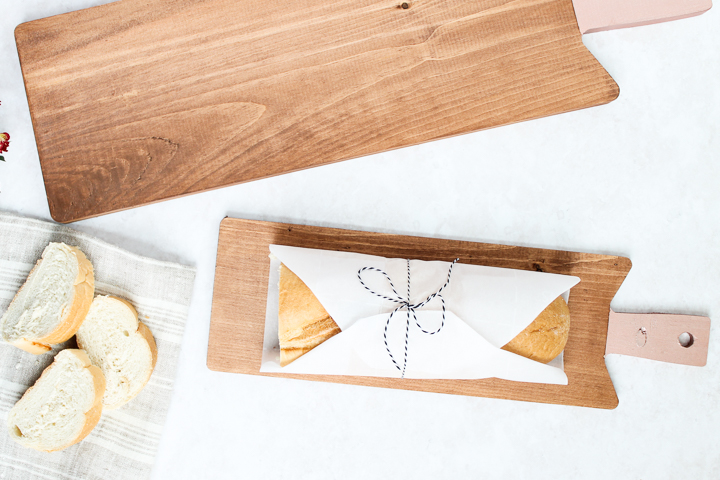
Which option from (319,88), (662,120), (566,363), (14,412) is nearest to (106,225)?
(14,412)

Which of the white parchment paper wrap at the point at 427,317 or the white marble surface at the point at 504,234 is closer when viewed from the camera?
the white parchment paper wrap at the point at 427,317

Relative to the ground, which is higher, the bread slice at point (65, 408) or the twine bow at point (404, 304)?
the twine bow at point (404, 304)

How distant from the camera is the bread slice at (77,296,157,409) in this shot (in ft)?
2.81

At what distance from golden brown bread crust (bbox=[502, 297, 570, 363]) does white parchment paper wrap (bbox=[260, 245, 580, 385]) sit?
2 centimetres

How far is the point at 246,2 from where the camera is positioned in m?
0.88

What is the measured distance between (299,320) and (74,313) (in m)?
0.44

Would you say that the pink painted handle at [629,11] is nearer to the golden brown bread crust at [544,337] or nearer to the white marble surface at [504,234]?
the white marble surface at [504,234]

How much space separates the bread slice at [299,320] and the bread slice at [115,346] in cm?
31

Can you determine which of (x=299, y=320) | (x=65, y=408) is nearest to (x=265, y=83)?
(x=299, y=320)

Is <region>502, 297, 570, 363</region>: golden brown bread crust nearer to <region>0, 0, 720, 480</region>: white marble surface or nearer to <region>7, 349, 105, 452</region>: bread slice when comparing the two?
<region>0, 0, 720, 480</region>: white marble surface

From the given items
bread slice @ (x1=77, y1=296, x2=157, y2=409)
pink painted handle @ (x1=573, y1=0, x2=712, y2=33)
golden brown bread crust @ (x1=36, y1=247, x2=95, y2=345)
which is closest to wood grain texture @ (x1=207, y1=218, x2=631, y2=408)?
bread slice @ (x1=77, y1=296, x2=157, y2=409)

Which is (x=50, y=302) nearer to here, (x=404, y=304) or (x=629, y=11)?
(x=404, y=304)

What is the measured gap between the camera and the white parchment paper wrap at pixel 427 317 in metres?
0.80

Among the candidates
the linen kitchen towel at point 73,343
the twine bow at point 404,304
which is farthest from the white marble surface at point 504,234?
the twine bow at point 404,304
